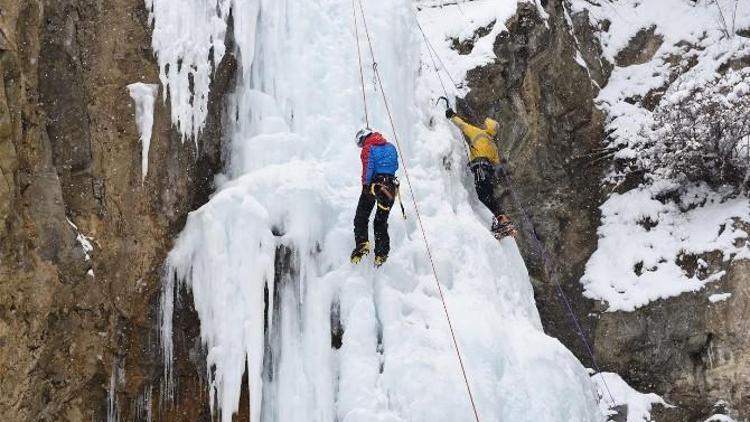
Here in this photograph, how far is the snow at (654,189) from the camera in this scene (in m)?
8.23

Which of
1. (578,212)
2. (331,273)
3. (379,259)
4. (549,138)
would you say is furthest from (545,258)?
(331,273)

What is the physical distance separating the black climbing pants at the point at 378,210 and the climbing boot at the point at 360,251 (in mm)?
29

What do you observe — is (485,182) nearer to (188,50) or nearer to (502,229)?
(502,229)

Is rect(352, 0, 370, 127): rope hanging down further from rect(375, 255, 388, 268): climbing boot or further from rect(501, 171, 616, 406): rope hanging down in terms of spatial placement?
rect(501, 171, 616, 406): rope hanging down

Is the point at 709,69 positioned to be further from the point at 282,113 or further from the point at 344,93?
the point at 282,113

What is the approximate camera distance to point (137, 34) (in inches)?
208

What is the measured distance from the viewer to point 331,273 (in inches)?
220

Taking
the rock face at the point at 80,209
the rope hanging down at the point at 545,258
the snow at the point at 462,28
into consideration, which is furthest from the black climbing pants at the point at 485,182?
the rock face at the point at 80,209

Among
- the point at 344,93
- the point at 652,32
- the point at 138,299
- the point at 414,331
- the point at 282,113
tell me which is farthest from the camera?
the point at 652,32

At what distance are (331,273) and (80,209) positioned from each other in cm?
176

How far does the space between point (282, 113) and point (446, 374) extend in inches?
94.3

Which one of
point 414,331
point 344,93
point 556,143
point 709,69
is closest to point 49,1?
point 344,93

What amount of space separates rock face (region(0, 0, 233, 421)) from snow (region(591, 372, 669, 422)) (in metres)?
4.47

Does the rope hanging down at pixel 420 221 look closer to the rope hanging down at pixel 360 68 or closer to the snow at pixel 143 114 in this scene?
the rope hanging down at pixel 360 68
